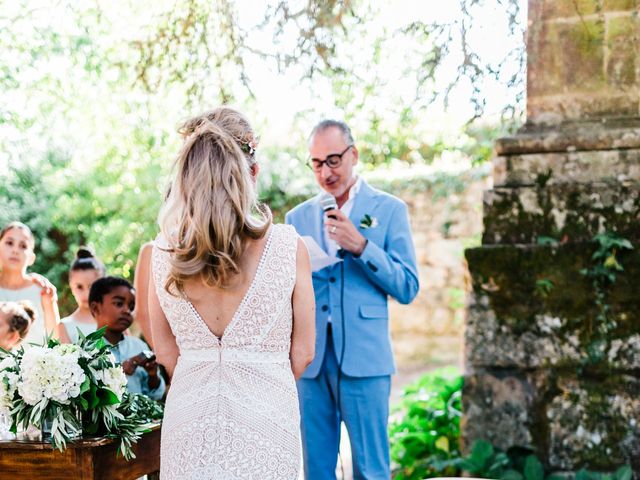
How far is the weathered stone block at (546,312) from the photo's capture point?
13.5 ft

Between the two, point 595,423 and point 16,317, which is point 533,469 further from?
point 16,317

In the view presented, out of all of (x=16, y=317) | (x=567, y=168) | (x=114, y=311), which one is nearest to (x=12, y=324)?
(x=16, y=317)

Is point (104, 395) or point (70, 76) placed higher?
point (70, 76)

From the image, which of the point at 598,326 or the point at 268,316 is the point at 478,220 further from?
the point at 268,316

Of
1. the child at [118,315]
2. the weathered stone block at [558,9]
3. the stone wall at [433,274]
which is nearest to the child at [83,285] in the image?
the child at [118,315]

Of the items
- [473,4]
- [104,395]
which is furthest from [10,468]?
[473,4]

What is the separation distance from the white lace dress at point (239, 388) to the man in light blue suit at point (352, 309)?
42.4 inches

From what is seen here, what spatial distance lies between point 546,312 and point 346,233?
3.85ft

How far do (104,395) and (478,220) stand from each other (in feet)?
21.8

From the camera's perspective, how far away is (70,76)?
17.1 ft

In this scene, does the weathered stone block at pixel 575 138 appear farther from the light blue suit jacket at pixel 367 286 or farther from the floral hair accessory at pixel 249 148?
the floral hair accessory at pixel 249 148

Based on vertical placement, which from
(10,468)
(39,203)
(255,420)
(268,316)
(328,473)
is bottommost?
(328,473)

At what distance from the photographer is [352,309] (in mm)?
3734

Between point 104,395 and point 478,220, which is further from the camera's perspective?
point 478,220
